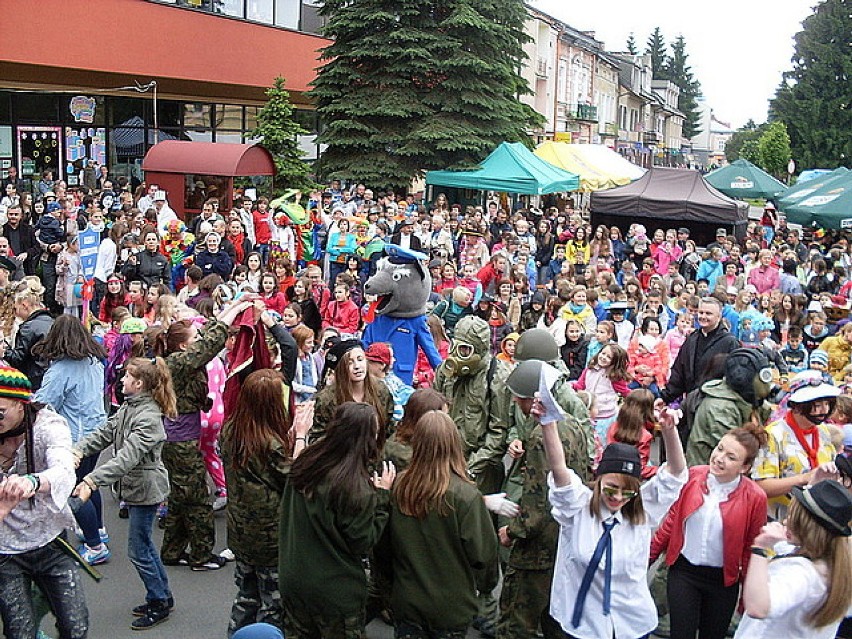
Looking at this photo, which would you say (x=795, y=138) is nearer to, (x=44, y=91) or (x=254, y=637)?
(x=44, y=91)

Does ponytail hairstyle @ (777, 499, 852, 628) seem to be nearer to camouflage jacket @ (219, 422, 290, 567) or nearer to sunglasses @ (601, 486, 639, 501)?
sunglasses @ (601, 486, 639, 501)

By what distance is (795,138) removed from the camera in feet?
186

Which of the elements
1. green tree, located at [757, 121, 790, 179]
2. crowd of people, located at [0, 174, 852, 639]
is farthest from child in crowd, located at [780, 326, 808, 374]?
green tree, located at [757, 121, 790, 179]

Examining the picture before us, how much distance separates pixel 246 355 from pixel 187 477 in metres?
0.98

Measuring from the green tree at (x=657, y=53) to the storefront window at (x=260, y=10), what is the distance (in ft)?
303

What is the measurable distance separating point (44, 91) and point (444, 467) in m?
22.9

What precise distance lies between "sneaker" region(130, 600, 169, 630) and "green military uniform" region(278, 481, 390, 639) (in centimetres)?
183

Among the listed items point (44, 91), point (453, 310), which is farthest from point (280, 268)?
point (44, 91)

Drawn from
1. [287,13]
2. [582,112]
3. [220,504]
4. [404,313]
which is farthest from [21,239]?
[582,112]

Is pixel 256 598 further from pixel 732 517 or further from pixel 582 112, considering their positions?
pixel 582 112

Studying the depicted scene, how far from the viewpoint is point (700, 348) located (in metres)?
8.30

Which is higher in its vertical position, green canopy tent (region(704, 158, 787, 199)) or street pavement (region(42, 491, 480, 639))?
green canopy tent (region(704, 158, 787, 199))

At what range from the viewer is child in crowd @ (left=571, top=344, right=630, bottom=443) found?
866cm

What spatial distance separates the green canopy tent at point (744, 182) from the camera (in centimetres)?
3025
